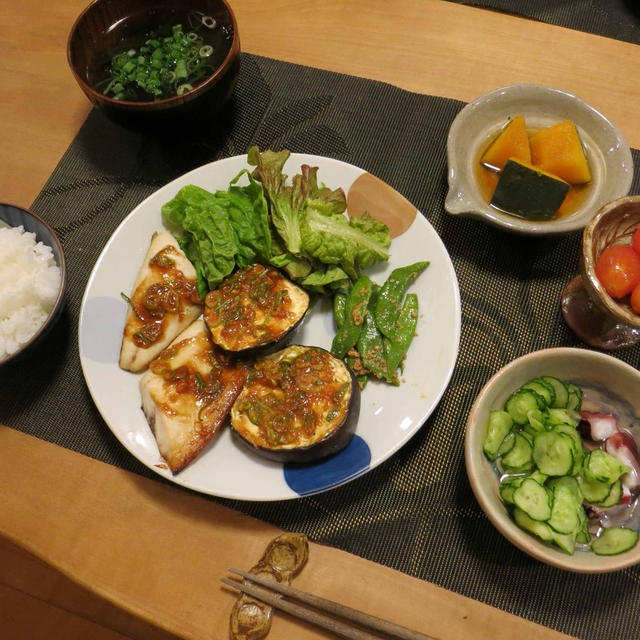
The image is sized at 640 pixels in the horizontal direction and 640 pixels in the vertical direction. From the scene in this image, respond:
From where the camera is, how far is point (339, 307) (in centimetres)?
200

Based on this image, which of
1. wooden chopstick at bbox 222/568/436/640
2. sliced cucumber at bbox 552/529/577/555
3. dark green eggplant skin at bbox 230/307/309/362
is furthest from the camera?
dark green eggplant skin at bbox 230/307/309/362

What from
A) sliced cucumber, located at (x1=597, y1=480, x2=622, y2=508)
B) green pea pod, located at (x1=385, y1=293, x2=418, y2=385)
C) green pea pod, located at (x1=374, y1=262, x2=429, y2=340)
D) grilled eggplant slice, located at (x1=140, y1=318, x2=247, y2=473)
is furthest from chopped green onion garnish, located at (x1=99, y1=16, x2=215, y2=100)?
sliced cucumber, located at (x1=597, y1=480, x2=622, y2=508)

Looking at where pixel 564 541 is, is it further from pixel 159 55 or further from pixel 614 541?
pixel 159 55

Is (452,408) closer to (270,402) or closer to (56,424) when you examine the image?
(270,402)

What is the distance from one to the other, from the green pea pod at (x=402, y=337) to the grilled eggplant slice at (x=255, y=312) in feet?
1.02

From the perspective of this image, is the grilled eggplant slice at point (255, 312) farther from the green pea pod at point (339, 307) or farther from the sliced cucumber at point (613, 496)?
the sliced cucumber at point (613, 496)

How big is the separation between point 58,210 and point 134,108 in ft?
2.12

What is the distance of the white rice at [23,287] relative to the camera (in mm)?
1937

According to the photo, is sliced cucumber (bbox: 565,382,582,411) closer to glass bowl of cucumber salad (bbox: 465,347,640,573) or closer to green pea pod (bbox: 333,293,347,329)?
glass bowl of cucumber salad (bbox: 465,347,640,573)

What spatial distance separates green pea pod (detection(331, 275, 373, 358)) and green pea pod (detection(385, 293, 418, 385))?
11 cm

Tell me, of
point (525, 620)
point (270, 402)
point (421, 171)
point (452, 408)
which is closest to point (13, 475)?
point (270, 402)

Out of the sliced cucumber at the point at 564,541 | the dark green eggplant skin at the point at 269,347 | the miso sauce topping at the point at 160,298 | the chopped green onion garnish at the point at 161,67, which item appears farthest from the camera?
the chopped green onion garnish at the point at 161,67

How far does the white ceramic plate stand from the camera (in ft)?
5.79

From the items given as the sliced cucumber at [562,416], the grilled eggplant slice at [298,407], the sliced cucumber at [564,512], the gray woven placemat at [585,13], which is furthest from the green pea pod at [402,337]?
the gray woven placemat at [585,13]
